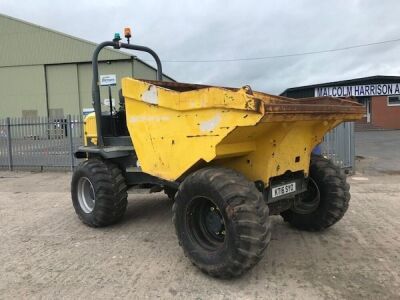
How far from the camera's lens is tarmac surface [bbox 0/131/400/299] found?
3869mm

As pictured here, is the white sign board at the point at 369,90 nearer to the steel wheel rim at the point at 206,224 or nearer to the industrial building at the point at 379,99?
the industrial building at the point at 379,99

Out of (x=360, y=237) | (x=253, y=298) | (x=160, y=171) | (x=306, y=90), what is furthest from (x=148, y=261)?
(x=306, y=90)

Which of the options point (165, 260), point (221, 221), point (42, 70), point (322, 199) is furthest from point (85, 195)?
point (42, 70)

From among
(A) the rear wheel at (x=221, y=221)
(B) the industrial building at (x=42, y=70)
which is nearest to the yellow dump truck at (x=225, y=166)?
(A) the rear wheel at (x=221, y=221)

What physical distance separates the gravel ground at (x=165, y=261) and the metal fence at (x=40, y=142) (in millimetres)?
5387

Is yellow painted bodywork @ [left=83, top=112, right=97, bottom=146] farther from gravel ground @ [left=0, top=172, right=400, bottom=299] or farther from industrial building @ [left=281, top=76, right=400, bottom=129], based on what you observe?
industrial building @ [left=281, top=76, right=400, bottom=129]

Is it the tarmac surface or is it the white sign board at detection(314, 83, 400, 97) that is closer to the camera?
the tarmac surface

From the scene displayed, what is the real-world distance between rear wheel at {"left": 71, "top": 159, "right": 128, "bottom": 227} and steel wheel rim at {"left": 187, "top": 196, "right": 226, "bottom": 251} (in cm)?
170

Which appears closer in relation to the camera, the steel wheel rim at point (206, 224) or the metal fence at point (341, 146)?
the steel wheel rim at point (206, 224)

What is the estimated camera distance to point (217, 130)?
398cm

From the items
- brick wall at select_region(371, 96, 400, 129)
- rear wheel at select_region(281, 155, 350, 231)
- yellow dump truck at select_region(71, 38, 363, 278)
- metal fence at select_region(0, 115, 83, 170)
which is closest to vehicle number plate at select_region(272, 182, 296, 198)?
yellow dump truck at select_region(71, 38, 363, 278)

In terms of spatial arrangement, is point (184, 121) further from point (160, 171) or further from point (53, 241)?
point (53, 241)

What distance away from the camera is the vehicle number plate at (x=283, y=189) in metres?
4.58

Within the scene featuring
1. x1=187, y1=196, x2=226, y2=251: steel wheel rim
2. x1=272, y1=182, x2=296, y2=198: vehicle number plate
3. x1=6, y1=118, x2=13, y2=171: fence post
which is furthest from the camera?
x1=6, y1=118, x2=13, y2=171: fence post
